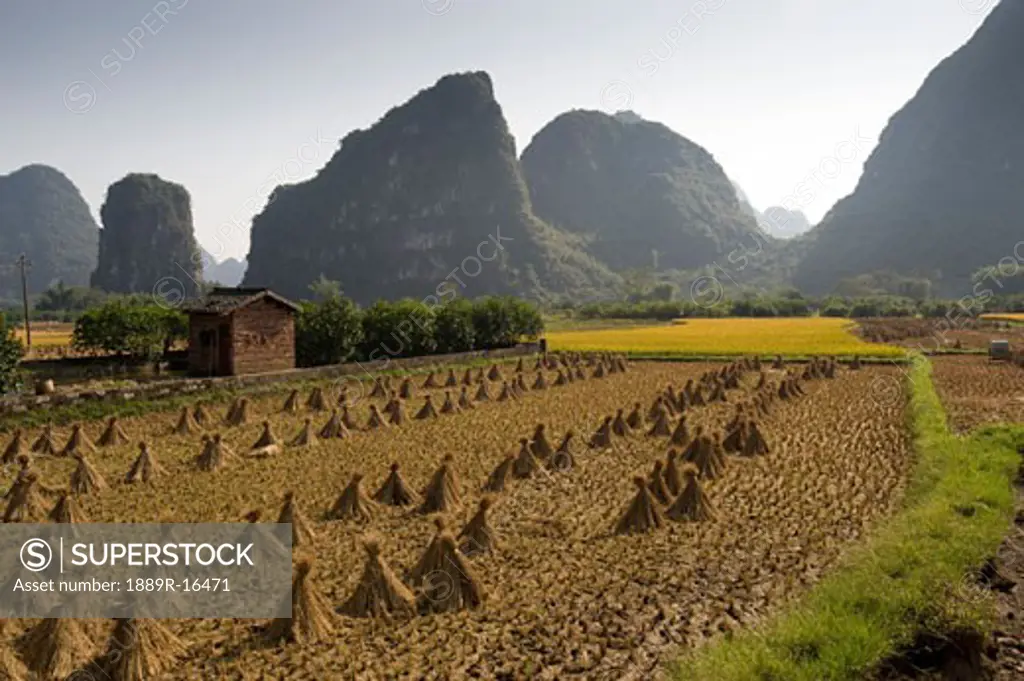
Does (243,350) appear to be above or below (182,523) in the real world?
above

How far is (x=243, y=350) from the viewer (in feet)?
87.7

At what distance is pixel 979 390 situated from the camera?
26.3 m

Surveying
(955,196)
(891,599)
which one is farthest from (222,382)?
(955,196)

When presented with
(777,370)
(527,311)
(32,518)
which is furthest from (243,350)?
(777,370)

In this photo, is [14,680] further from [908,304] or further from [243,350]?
[908,304]

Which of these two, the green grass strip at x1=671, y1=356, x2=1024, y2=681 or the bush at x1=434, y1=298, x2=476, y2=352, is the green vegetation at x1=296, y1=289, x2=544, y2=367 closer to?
the bush at x1=434, y1=298, x2=476, y2=352

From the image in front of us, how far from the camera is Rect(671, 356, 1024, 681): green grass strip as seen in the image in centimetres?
674

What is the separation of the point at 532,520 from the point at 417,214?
6427 inches

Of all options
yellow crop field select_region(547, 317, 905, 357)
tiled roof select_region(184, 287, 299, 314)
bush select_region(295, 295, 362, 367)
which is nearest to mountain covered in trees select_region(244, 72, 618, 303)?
yellow crop field select_region(547, 317, 905, 357)

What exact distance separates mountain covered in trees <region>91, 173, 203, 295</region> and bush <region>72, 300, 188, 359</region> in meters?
130

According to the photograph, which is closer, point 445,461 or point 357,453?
point 445,461

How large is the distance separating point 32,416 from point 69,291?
9909cm

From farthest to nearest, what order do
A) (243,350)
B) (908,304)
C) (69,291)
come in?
1. (69,291)
2. (908,304)
3. (243,350)

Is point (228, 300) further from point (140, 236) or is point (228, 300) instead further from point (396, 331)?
point (140, 236)
